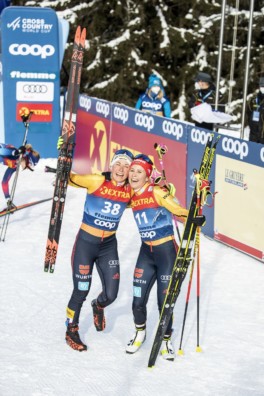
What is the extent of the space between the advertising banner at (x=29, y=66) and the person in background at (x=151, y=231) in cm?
1016

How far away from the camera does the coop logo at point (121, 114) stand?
14150 millimetres

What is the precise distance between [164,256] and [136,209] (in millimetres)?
493

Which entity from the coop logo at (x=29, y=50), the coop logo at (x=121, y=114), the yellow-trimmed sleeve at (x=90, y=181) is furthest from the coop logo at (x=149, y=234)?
the coop logo at (x=29, y=50)

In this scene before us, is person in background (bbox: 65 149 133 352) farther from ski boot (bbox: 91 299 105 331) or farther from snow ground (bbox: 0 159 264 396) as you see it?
snow ground (bbox: 0 159 264 396)

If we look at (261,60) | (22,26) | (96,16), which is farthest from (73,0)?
(22,26)

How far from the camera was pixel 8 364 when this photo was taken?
701 cm

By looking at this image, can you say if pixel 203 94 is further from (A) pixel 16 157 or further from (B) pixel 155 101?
(A) pixel 16 157

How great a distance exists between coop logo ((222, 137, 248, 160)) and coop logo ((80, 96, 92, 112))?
517 cm

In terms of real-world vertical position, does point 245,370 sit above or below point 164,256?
below

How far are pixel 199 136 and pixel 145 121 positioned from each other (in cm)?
178

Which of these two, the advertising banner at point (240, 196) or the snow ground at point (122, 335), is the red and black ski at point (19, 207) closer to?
the snow ground at point (122, 335)

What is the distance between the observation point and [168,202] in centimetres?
706

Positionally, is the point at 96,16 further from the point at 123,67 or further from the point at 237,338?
the point at 237,338

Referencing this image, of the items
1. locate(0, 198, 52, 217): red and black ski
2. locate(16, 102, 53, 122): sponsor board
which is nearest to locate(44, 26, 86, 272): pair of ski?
locate(0, 198, 52, 217): red and black ski
